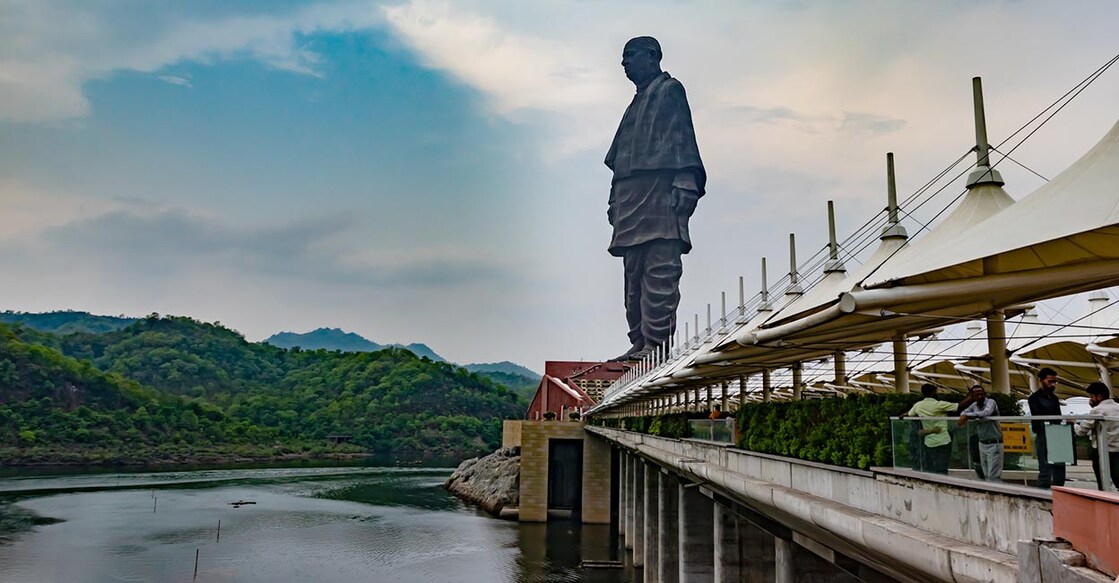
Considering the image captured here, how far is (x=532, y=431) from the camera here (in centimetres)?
5581

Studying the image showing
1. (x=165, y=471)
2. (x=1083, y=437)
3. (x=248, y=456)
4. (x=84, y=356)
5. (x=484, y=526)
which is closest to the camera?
(x=1083, y=437)

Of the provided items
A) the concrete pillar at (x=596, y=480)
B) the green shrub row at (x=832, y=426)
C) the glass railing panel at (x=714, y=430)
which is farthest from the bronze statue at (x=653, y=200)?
the green shrub row at (x=832, y=426)

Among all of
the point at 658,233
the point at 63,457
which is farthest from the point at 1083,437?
the point at 63,457

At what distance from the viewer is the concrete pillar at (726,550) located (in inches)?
798

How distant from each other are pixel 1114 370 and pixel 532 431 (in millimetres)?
35421

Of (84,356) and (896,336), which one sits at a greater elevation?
(84,356)

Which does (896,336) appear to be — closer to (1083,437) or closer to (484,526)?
(1083,437)

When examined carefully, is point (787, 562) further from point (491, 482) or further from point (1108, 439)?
point (491, 482)

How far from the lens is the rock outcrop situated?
192ft

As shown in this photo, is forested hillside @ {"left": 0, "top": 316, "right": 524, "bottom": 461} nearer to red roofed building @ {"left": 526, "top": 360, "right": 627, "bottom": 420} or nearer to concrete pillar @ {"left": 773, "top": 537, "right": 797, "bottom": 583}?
red roofed building @ {"left": 526, "top": 360, "right": 627, "bottom": 420}

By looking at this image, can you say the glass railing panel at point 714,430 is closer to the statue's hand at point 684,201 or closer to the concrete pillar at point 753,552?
the concrete pillar at point 753,552

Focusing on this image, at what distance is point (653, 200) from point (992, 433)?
10117cm

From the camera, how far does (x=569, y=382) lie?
98188 millimetres

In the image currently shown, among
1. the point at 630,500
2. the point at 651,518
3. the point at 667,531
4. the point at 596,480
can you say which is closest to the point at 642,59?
the point at 596,480
